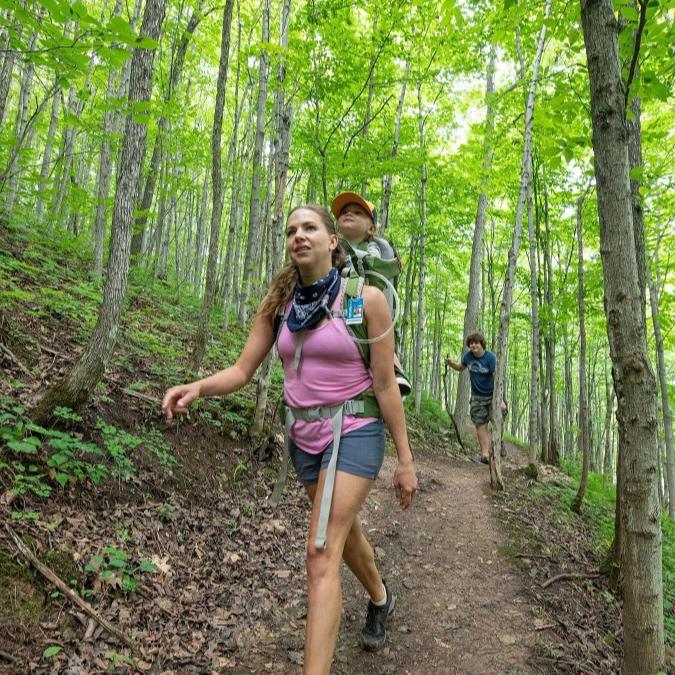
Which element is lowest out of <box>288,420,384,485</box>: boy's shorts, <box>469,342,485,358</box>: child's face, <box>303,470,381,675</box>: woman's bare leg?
<box>303,470,381,675</box>: woman's bare leg

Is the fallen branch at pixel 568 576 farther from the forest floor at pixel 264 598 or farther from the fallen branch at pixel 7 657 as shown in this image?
the fallen branch at pixel 7 657

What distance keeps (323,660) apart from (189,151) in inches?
518

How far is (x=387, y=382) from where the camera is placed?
2445 millimetres

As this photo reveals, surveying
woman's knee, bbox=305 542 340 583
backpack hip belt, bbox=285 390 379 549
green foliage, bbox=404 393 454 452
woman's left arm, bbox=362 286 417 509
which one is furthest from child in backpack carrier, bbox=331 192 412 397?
green foliage, bbox=404 393 454 452

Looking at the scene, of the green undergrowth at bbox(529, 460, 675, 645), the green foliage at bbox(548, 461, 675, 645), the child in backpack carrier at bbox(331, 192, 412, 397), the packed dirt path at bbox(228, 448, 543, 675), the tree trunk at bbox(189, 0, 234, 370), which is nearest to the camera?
the packed dirt path at bbox(228, 448, 543, 675)

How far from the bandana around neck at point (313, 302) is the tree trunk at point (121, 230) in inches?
101

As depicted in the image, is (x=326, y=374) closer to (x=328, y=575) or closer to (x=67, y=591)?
(x=328, y=575)

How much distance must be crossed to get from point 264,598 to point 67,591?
141 centimetres

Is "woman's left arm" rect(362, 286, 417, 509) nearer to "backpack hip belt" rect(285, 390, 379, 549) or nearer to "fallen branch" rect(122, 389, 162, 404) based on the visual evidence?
"backpack hip belt" rect(285, 390, 379, 549)

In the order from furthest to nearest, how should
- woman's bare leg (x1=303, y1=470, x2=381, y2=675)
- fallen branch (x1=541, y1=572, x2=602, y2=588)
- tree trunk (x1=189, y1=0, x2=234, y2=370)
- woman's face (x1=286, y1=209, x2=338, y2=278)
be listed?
1. tree trunk (x1=189, y1=0, x2=234, y2=370)
2. fallen branch (x1=541, y1=572, x2=602, y2=588)
3. woman's face (x1=286, y1=209, x2=338, y2=278)
4. woman's bare leg (x1=303, y1=470, x2=381, y2=675)

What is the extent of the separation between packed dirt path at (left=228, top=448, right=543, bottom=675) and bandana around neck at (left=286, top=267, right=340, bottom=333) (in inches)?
82.4

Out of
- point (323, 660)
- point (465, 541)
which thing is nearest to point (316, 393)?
point (323, 660)

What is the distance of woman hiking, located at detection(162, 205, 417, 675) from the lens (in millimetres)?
2291

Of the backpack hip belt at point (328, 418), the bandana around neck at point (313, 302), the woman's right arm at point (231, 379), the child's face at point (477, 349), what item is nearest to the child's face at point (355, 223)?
the bandana around neck at point (313, 302)
